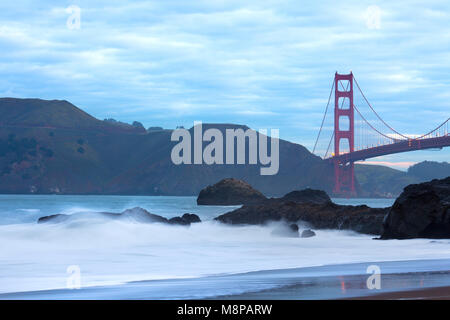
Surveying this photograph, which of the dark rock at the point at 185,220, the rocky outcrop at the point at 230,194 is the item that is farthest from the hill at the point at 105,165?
the dark rock at the point at 185,220

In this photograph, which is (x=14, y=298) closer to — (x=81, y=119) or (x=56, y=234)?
(x=56, y=234)

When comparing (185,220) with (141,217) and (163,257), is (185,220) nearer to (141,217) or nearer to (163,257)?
(141,217)

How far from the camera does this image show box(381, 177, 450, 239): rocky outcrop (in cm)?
1578

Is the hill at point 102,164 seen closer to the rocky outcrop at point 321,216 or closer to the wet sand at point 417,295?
the rocky outcrop at point 321,216

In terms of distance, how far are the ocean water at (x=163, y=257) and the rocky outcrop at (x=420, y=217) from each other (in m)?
0.51

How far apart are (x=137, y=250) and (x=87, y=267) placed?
11.9 feet

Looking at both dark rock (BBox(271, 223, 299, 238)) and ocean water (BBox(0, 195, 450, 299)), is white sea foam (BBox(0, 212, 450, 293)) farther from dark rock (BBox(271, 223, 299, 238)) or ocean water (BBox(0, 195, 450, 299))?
dark rock (BBox(271, 223, 299, 238))

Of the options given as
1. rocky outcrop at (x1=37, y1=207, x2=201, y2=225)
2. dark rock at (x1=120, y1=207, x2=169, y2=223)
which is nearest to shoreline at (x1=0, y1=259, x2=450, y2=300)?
rocky outcrop at (x1=37, y1=207, x2=201, y2=225)

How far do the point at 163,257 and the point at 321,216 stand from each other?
37.4 ft

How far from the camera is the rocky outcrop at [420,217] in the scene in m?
15.8

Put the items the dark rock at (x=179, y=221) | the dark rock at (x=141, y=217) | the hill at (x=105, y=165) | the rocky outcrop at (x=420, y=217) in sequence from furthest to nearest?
1. the hill at (x=105, y=165)
2. the dark rock at (x=179, y=221)
3. the dark rock at (x=141, y=217)
4. the rocky outcrop at (x=420, y=217)

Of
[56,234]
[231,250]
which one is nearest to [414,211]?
[231,250]

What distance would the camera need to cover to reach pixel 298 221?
2492 centimetres

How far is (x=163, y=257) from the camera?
43.3 ft
